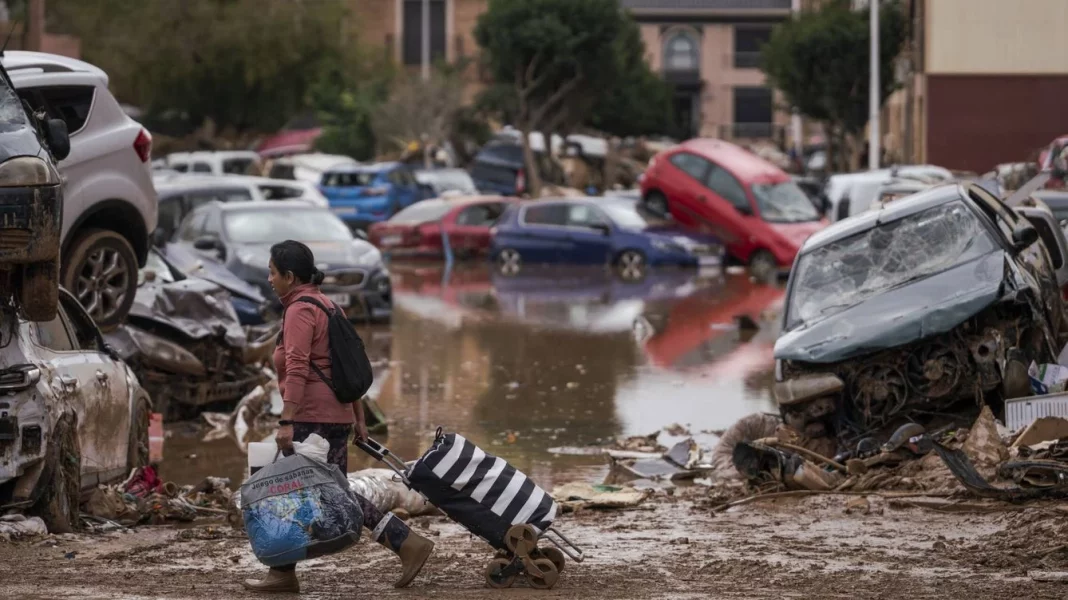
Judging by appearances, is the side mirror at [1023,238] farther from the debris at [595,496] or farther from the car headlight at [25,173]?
the car headlight at [25,173]

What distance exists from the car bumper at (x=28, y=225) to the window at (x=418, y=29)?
227ft

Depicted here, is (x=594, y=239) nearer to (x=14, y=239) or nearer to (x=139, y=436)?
(x=139, y=436)

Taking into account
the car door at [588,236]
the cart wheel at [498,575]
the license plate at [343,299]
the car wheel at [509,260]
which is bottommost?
the car wheel at [509,260]

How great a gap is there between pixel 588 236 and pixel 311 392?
24.3 meters

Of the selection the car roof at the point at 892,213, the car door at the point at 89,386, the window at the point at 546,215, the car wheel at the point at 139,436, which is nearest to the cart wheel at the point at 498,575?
the car door at the point at 89,386

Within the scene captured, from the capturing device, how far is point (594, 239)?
32.2 metres

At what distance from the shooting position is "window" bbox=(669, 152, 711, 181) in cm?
3247

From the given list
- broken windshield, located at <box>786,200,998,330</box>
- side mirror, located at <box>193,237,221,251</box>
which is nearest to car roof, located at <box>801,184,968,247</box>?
broken windshield, located at <box>786,200,998,330</box>

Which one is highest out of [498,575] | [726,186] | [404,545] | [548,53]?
[548,53]

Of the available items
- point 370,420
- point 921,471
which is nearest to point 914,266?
point 921,471

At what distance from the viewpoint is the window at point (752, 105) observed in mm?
87500

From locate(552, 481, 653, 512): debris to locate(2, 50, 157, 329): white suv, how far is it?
405 centimetres

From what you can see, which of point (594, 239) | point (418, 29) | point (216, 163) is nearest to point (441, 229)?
point (594, 239)

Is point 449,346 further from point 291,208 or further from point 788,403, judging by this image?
point 788,403
